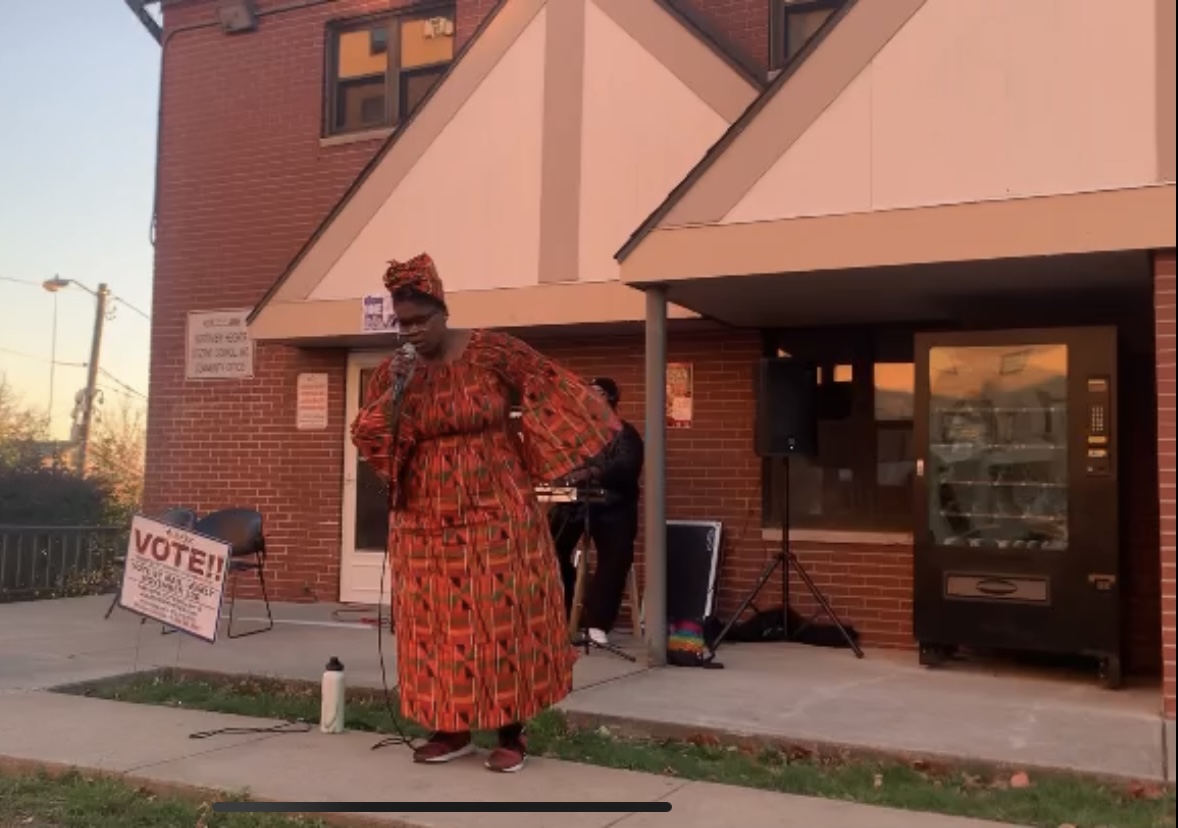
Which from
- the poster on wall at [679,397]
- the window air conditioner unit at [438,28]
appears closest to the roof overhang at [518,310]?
A: the poster on wall at [679,397]

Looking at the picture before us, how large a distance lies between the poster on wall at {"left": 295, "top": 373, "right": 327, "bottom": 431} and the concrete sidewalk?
4.82m

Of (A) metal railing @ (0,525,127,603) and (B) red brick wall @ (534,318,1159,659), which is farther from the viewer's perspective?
(A) metal railing @ (0,525,127,603)

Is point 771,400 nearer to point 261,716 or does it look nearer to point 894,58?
point 894,58

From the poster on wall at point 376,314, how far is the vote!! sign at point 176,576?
9.41 feet

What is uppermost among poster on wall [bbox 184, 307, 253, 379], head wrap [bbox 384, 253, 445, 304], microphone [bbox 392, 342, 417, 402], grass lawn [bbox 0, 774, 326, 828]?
poster on wall [bbox 184, 307, 253, 379]

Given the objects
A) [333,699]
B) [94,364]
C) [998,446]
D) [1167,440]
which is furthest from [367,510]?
[94,364]

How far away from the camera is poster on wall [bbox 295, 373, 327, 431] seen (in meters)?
10.9

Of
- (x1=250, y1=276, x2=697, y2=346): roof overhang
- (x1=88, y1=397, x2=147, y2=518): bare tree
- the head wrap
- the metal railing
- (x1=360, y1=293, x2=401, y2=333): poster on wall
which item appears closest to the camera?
the head wrap

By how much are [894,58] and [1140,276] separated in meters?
1.87

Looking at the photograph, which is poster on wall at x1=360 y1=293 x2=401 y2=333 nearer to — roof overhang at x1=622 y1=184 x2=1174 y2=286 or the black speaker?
roof overhang at x1=622 y1=184 x2=1174 y2=286

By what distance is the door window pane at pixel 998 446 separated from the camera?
7234mm

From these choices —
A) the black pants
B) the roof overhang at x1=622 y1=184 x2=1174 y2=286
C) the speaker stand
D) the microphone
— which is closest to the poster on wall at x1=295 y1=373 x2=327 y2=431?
the black pants

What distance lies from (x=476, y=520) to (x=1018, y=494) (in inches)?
156

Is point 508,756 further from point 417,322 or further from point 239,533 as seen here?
point 239,533
